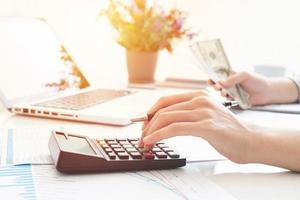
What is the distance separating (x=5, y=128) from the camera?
970mm

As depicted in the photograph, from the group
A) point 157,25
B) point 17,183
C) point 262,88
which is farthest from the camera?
point 157,25

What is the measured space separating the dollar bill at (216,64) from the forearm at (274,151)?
49 centimetres

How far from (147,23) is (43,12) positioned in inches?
12.7

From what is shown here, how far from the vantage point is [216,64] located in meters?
1.36

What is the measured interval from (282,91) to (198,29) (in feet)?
2.50

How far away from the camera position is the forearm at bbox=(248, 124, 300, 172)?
0.74 meters

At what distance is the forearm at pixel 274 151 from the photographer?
0.74 m

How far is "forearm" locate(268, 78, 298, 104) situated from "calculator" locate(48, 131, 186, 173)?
659mm

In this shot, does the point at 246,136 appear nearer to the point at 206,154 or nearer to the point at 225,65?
the point at 206,154

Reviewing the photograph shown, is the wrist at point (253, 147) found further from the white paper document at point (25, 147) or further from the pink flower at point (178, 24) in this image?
the pink flower at point (178, 24)

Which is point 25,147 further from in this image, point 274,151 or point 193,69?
point 193,69

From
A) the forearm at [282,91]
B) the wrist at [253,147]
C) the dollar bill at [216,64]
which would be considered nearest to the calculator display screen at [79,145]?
the wrist at [253,147]

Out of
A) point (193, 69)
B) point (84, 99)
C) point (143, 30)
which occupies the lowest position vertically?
point (193, 69)

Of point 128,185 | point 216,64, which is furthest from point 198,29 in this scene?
point 128,185
